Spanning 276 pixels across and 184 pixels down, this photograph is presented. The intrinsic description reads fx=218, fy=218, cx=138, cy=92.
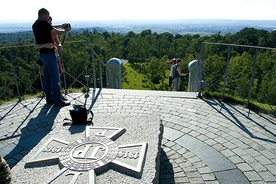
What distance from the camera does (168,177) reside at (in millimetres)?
3432

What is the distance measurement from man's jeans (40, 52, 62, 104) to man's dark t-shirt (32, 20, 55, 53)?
0.37 metres

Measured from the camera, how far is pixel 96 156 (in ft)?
9.52

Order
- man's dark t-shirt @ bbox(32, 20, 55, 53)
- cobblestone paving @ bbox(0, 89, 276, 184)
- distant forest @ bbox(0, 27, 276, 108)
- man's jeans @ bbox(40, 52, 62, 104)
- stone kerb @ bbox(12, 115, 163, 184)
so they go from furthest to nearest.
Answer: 1. distant forest @ bbox(0, 27, 276, 108)
2. man's jeans @ bbox(40, 52, 62, 104)
3. man's dark t-shirt @ bbox(32, 20, 55, 53)
4. cobblestone paving @ bbox(0, 89, 276, 184)
5. stone kerb @ bbox(12, 115, 163, 184)

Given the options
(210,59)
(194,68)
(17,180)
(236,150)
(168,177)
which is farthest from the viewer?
(210,59)

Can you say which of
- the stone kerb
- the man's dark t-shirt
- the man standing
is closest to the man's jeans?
the man standing

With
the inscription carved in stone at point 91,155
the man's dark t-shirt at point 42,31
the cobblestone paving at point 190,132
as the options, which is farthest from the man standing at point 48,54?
the inscription carved in stone at point 91,155

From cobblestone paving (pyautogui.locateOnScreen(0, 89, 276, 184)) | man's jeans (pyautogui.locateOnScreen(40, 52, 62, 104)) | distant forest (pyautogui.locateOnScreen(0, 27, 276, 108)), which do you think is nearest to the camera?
cobblestone paving (pyautogui.locateOnScreen(0, 89, 276, 184))

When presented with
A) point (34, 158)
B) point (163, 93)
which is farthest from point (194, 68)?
point (34, 158)

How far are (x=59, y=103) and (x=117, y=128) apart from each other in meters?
3.10

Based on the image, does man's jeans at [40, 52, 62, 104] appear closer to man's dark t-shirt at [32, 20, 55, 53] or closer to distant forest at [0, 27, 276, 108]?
man's dark t-shirt at [32, 20, 55, 53]

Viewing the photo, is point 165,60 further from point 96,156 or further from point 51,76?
point 96,156

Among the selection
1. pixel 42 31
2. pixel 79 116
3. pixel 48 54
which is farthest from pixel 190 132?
pixel 42 31

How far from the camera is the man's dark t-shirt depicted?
5.16 metres

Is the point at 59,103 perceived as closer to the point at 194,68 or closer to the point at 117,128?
the point at 117,128
